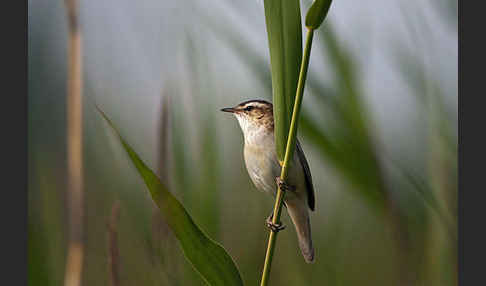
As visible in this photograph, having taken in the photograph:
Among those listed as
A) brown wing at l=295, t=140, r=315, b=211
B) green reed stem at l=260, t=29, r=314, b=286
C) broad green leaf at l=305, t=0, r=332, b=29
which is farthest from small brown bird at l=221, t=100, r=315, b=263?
broad green leaf at l=305, t=0, r=332, b=29

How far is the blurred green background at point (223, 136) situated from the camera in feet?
5.05

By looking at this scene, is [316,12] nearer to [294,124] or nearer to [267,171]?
[294,124]

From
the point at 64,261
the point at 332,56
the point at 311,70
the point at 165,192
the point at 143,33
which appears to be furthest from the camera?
the point at 143,33

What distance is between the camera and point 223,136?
182cm

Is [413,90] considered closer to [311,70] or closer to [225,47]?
[311,70]

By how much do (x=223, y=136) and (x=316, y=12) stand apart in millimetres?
875

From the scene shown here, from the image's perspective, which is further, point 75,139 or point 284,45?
point 75,139

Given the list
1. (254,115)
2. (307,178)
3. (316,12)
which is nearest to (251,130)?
(254,115)

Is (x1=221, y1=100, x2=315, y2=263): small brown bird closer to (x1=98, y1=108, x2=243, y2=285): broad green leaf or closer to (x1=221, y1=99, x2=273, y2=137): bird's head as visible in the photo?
(x1=221, y1=99, x2=273, y2=137): bird's head

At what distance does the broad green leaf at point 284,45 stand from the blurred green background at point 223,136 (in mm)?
339

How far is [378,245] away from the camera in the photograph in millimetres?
1739

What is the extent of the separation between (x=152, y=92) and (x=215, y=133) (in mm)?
373

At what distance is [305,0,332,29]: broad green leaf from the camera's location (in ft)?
3.24

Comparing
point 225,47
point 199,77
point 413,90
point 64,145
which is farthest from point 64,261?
point 413,90
